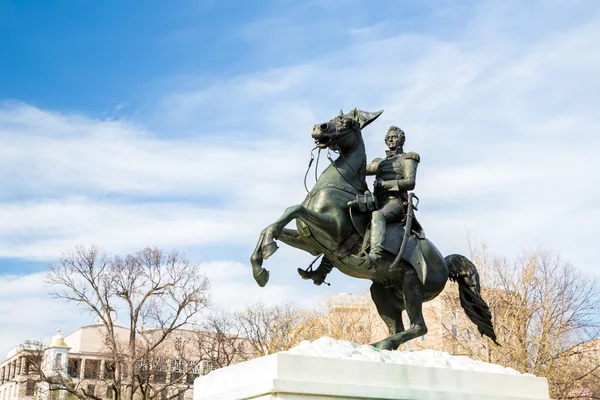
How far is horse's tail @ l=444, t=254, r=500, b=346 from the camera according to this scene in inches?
385

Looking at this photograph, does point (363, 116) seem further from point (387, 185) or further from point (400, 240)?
point (400, 240)

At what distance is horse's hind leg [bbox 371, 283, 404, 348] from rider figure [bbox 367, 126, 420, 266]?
2.96 ft

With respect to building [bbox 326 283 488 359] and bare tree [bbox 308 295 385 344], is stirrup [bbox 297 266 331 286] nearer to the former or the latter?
building [bbox 326 283 488 359]

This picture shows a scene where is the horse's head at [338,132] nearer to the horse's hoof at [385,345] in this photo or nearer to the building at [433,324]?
the horse's hoof at [385,345]

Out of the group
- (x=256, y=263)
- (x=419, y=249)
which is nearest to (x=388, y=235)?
(x=419, y=249)

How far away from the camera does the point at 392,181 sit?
923cm

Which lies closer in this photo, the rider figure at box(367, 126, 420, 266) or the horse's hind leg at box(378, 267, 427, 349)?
the rider figure at box(367, 126, 420, 266)

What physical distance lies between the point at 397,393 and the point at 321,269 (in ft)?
6.53

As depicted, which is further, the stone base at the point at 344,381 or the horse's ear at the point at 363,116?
the horse's ear at the point at 363,116

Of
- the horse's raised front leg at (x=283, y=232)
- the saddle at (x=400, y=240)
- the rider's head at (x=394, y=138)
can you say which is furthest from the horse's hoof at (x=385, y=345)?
the rider's head at (x=394, y=138)

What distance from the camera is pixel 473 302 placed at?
32.4 feet

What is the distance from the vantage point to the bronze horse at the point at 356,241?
27.9 feet

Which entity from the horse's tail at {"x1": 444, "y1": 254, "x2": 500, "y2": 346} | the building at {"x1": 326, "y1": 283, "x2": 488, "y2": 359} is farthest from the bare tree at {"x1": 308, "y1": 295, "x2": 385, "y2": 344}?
the horse's tail at {"x1": 444, "y1": 254, "x2": 500, "y2": 346}

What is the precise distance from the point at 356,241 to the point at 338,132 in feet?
4.05
